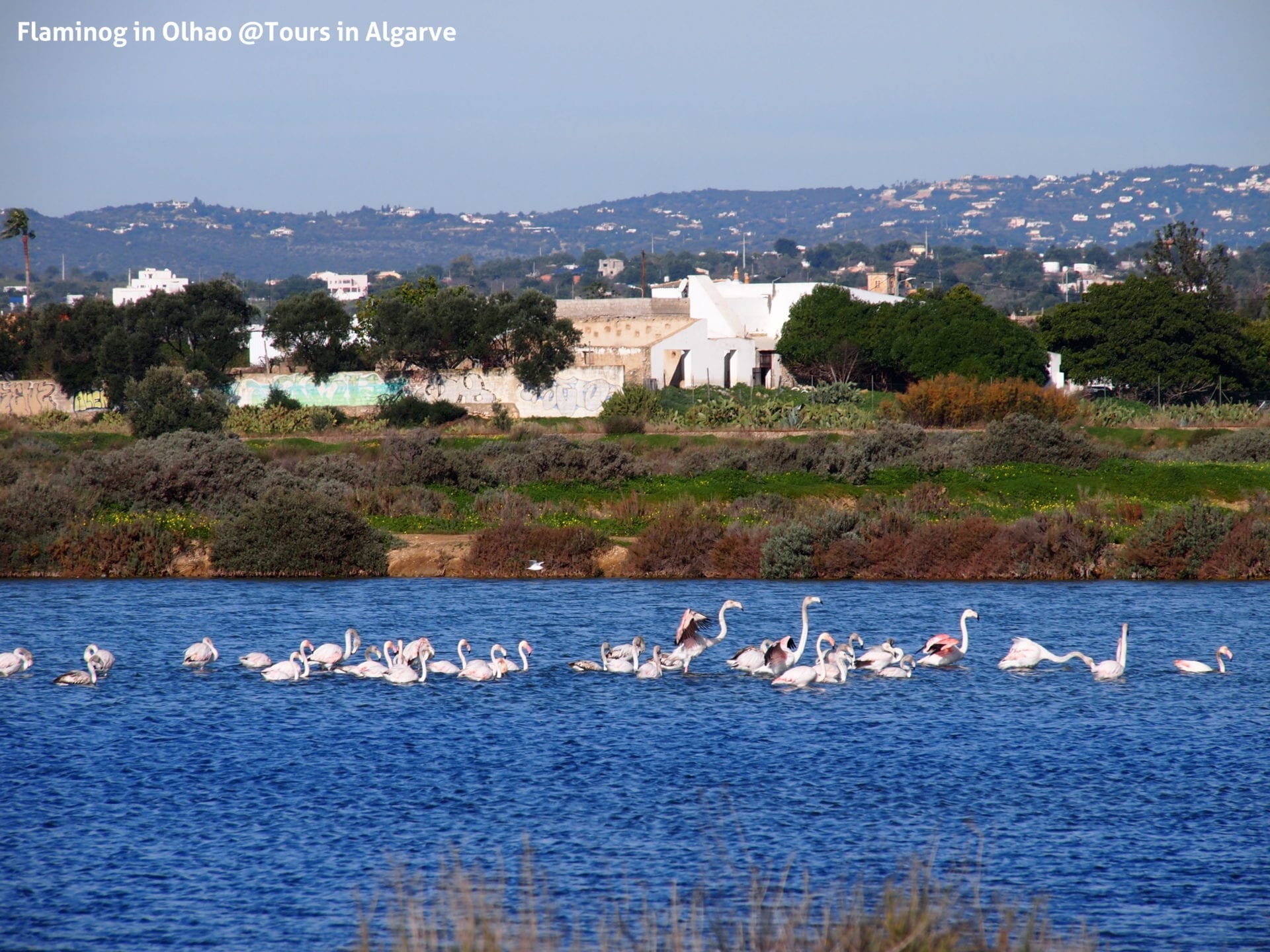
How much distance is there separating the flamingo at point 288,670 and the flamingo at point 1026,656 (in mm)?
10211

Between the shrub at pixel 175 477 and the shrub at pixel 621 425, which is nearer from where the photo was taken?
the shrub at pixel 175 477

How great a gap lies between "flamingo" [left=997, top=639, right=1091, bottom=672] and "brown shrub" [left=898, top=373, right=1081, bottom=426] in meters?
34.6

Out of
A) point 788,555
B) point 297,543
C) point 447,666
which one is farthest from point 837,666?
point 297,543

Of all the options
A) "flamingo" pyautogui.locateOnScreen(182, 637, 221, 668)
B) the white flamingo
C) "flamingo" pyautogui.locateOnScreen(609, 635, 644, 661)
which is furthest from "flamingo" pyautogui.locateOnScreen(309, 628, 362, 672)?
"flamingo" pyautogui.locateOnScreen(609, 635, 644, 661)

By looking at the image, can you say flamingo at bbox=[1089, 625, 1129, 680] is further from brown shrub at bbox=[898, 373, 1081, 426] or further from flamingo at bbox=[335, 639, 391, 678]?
brown shrub at bbox=[898, 373, 1081, 426]

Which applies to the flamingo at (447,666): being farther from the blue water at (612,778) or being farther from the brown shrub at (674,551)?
the brown shrub at (674,551)

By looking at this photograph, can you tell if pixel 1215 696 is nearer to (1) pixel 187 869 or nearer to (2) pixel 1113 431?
(1) pixel 187 869

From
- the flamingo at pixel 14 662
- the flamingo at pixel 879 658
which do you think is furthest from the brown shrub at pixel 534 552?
the flamingo at pixel 14 662

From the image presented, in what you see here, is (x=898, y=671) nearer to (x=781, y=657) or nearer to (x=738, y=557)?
(x=781, y=657)

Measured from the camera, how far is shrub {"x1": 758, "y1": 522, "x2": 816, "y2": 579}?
3131 centimetres

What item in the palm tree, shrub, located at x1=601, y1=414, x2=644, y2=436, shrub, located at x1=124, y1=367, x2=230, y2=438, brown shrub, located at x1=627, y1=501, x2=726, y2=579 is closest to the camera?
brown shrub, located at x1=627, y1=501, x2=726, y2=579

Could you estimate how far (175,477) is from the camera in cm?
3725

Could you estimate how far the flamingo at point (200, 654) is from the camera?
22.2m

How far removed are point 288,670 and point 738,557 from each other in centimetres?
1280
